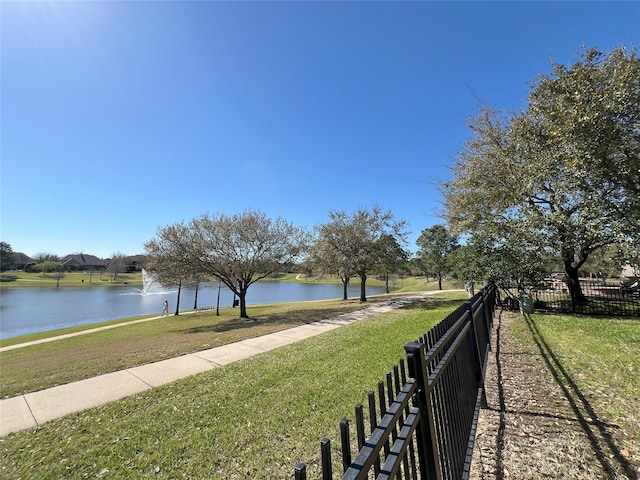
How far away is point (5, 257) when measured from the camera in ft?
258

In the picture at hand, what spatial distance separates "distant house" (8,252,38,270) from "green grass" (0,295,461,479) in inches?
4413

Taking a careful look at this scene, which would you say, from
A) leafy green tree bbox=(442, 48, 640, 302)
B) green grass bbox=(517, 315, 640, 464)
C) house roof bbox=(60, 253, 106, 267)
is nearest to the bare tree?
leafy green tree bbox=(442, 48, 640, 302)

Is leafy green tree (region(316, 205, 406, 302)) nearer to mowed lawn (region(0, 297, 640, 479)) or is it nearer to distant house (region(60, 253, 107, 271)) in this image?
mowed lawn (region(0, 297, 640, 479))

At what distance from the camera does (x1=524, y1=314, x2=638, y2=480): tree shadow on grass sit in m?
2.71

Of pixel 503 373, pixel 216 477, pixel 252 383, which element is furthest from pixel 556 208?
pixel 216 477

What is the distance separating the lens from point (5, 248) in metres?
79.8

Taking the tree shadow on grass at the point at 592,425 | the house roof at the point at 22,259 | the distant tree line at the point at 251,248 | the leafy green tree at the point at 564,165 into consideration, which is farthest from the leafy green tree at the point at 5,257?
the tree shadow on grass at the point at 592,425

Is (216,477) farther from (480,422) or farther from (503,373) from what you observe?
(503,373)

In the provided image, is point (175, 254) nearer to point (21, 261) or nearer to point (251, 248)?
point (251, 248)

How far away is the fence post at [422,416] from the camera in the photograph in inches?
69.7

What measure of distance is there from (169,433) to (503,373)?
5.34m

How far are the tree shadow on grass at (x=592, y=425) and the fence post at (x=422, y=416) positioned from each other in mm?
2211

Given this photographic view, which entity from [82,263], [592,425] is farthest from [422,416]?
[82,263]

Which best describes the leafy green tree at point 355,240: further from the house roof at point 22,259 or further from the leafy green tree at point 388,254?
the house roof at point 22,259
